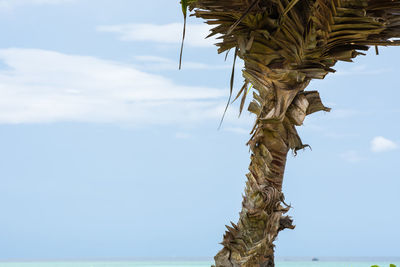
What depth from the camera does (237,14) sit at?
13.3 ft

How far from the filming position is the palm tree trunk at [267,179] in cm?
422

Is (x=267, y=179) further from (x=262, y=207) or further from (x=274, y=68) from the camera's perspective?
(x=274, y=68)

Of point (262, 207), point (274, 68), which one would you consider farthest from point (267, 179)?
point (274, 68)

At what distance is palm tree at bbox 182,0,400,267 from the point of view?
3.90 metres

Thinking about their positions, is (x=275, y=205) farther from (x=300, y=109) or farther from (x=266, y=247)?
(x=300, y=109)

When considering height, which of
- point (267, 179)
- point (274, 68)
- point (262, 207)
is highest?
point (274, 68)

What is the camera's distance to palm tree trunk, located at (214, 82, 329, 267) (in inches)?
166

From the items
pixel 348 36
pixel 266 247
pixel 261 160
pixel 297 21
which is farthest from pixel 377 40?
pixel 266 247

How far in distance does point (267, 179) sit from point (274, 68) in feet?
2.89

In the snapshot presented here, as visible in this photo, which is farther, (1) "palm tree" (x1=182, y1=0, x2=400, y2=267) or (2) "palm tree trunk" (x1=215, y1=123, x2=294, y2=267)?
(2) "palm tree trunk" (x1=215, y1=123, x2=294, y2=267)

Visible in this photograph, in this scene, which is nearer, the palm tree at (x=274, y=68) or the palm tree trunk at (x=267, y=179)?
the palm tree at (x=274, y=68)

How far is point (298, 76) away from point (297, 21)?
415 mm

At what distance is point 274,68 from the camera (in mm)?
4203

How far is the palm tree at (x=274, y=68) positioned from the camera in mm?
3902
